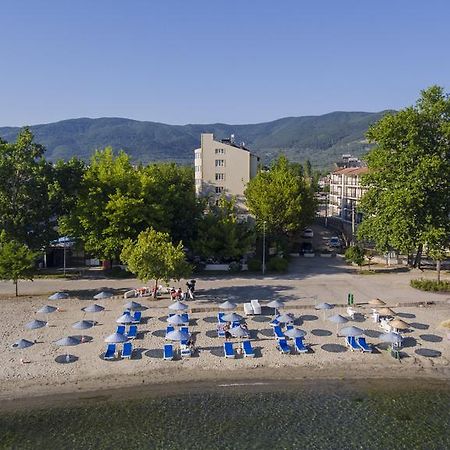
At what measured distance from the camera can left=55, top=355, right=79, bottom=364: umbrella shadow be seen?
30.1 metres

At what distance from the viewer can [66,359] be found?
99.5ft

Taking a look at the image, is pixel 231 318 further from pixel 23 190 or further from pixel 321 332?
pixel 23 190

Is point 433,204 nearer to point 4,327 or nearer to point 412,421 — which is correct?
point 412,421

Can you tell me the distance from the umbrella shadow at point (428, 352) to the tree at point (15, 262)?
3200 centimetres

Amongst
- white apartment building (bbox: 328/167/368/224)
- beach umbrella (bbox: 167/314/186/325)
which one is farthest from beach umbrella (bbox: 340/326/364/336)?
white apartment building (bbox: 328/167/368/224)

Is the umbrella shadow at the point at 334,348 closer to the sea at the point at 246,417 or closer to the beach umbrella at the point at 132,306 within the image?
the sea at the point at 246,417

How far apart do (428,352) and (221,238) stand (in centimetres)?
2735

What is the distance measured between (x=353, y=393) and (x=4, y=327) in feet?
82.6

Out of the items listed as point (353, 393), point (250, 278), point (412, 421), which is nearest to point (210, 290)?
point (250, 278)

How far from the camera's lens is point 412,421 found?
81.4 ft

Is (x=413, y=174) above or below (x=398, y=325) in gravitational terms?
above

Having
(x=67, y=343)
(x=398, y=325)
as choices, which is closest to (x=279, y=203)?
(x=398, y=325)

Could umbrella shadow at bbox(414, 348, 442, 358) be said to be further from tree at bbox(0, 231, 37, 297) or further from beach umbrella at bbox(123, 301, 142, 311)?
tree at bbox(0, 231, 37, 297)

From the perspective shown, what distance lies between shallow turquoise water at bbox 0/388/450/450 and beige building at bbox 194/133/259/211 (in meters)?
47.3
